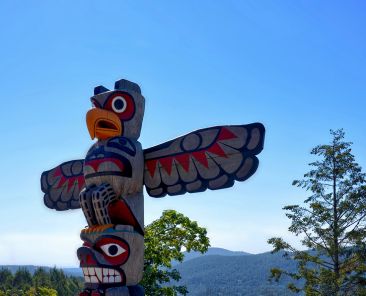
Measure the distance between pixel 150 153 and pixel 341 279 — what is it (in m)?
8.32

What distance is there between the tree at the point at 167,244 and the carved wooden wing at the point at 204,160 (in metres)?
3.44

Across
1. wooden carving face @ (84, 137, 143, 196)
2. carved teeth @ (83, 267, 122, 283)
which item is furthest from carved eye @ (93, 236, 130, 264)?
wooden carving face @ (84, 137, 143, 196)

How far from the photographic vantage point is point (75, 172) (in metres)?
8.70

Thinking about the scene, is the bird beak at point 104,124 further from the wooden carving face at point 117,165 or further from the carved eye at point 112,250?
the carved eye at point 112,250

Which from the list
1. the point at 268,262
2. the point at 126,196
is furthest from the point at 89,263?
the point at 268,262

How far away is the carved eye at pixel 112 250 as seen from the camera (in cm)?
641

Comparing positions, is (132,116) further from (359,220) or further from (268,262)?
(268,262)

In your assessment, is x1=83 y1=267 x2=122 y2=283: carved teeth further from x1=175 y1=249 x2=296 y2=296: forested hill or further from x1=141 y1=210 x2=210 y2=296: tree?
x1=175 y1=249 x2=296 y2=296: forested hill

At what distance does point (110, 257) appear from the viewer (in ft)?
21.0

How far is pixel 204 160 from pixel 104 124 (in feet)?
5.99

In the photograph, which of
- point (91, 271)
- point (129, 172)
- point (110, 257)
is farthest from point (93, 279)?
point (129, 172)

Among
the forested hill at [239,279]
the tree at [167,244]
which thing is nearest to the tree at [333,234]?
the tree at [167,244]

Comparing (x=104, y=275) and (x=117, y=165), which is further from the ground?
(x=117, y=165)

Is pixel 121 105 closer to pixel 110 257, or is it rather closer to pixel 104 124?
pixel 104 124
